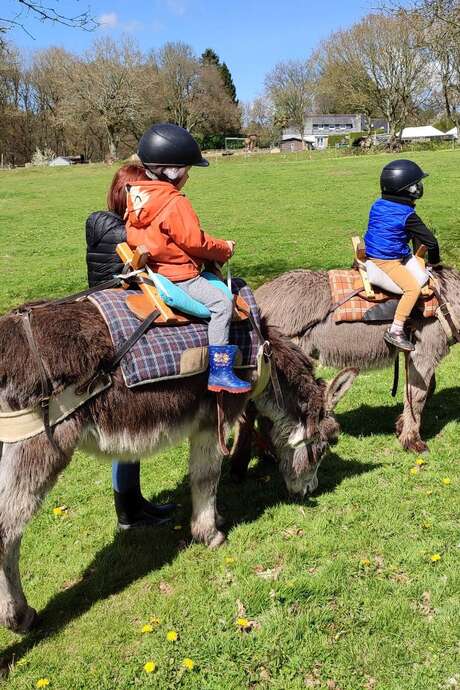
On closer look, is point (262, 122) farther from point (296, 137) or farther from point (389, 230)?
point (389, 230)

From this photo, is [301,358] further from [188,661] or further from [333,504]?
[188,661]

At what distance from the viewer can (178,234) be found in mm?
3461

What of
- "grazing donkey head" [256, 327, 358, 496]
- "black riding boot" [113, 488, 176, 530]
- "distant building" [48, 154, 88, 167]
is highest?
"distant building" [48, 154, 88, 167]

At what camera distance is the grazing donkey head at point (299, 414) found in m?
4.48

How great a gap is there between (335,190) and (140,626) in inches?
1018

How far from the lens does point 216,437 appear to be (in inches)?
162

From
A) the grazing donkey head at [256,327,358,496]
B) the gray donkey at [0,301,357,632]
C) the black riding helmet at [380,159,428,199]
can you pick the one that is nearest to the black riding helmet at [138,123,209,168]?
the gray donkey at [0,301,357,632]

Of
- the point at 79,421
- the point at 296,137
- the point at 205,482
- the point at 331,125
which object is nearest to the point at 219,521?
the point at 205,482

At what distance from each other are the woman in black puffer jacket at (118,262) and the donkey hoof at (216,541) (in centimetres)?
53

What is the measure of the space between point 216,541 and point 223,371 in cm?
149

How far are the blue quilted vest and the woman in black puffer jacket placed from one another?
245 centimetres

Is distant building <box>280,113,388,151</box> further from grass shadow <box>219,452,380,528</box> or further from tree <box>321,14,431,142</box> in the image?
grass shadow <box>219,452,380,528</box>

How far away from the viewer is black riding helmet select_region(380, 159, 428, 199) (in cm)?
516

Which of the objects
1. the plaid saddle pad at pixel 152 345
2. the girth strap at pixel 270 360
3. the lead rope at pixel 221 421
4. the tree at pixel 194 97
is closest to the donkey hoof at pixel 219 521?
the lead rope at pixel 221 421
